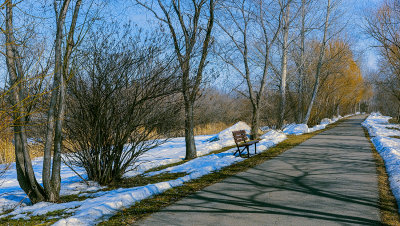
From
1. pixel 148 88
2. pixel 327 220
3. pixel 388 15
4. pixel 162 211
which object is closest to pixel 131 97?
pixel 148 88

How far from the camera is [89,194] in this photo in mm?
6945

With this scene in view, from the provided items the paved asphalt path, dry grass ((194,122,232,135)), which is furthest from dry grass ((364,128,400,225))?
Result: dry grass ((194,122,232,135))

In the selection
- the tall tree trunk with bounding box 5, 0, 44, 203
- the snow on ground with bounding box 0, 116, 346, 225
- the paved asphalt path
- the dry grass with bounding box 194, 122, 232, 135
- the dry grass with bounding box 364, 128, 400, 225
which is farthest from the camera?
the dry grass with bounding box 194, 122, 232, 135

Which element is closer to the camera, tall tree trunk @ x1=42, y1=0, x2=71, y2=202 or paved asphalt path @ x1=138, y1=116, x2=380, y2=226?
paved asphalt path @ x1=138, y1=116, x2=380, y2=226

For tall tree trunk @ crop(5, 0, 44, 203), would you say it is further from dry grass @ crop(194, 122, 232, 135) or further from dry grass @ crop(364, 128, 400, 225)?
dry grass @ crop(194, 122, 232, 135)

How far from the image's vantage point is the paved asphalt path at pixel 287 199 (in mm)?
4508

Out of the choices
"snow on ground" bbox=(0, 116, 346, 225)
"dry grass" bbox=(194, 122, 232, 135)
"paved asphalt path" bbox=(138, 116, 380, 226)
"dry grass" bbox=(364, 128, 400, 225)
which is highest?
"dry grass" bbox=(194, 122, 232, 135)

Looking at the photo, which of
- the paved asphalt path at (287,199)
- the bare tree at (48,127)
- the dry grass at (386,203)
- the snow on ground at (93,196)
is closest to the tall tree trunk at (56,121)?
the bare tree at (48,127)

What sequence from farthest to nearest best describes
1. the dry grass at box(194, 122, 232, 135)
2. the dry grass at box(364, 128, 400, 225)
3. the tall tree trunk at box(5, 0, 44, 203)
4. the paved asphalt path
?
the dry grass at box(194, 122, 232, 135)
the tall tree trunk at box(5, 0, 44, 203)
the paved asphalt path
the dry grass at box(364, 128, 400, 225)

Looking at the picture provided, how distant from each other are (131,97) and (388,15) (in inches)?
794

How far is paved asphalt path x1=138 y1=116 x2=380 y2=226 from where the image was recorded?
14.8 feet

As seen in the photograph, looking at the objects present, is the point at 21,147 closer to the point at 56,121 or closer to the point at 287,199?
the point at 56,121

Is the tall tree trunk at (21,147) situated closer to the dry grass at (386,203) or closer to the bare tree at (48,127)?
the bare tree at (48,127)

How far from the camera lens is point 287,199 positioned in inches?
216
